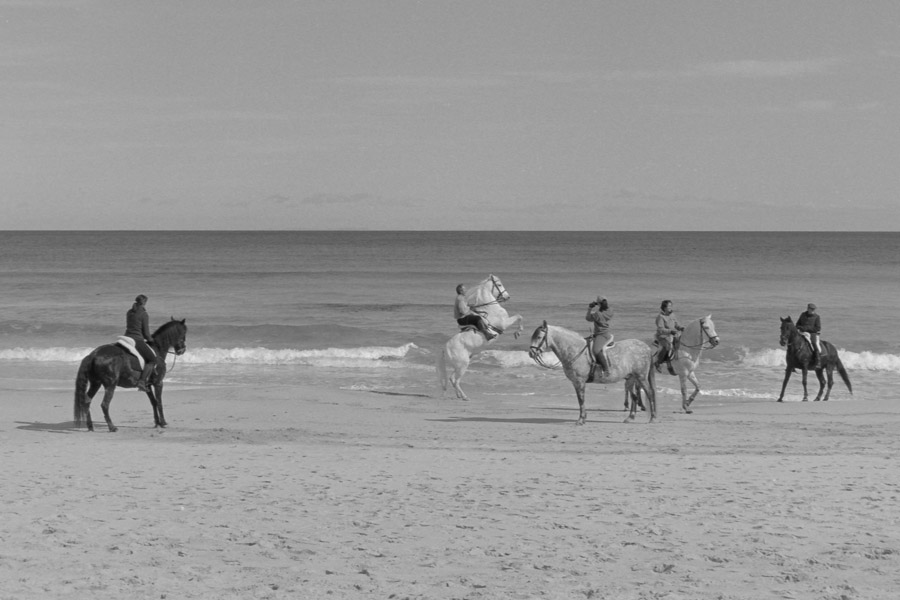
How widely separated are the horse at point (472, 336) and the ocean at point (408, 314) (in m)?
0.56

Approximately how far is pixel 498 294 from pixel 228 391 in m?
6.22

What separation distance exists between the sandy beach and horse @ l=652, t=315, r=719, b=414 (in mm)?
2449

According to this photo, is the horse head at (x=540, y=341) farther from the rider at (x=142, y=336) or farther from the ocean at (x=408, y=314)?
the rider at (x=142, y=336)

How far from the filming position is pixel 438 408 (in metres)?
19.2

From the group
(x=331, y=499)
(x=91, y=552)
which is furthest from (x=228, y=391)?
(x=91, y=552)

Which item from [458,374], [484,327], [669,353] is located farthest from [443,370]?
[669,353]

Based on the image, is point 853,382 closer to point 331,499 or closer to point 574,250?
point 331,499

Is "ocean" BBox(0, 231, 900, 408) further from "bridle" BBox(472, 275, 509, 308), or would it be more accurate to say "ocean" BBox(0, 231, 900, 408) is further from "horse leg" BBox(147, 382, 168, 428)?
"horse leg" BBox(147, 382, 168, 428)

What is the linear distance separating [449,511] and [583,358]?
712 centimetres

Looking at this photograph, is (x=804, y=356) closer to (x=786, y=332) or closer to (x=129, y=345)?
(x=786, y=332)

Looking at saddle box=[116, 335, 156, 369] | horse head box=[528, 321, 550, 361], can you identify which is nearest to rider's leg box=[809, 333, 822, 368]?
horse head box=[528, 321, 550, 361]

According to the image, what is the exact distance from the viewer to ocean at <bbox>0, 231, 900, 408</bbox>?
2397 cm

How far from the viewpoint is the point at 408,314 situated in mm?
39500

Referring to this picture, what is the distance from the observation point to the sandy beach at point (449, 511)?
7.67 meters
